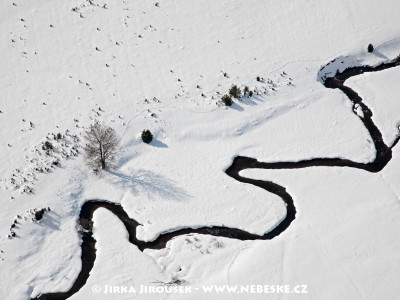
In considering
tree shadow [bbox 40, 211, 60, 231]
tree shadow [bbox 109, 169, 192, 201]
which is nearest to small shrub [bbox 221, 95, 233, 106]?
tree shadow [bbox 109, 169, 192, 201]

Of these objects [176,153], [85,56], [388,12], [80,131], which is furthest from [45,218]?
[388,12]

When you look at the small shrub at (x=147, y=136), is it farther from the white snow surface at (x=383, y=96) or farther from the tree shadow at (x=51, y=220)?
the white snow surface at (x=383, y=96)

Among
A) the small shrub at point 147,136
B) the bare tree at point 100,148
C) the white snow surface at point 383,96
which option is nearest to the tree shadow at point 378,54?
the white snow surface at point 383,96

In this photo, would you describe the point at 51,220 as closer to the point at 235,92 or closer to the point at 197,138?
the point at 197,138

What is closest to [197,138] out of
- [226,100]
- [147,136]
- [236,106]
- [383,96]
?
[147,136]

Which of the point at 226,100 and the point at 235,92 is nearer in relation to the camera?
the point at 226,100

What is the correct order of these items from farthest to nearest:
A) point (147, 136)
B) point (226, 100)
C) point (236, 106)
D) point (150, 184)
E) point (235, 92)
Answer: point (235, 92), point (236, 106), point (226, 100), point (147, 136), point (150, 184)
